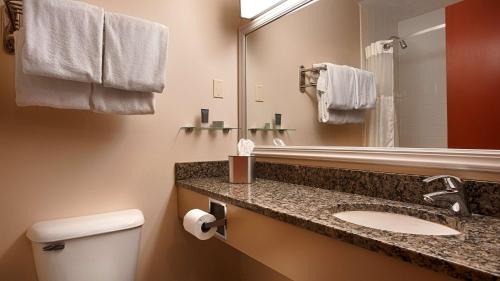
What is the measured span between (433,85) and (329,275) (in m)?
0.74

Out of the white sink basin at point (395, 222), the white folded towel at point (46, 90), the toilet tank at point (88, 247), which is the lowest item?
the toilet tank at point (88, 247)

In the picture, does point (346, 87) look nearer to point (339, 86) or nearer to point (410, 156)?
point (339, 86)

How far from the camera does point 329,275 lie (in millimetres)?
745

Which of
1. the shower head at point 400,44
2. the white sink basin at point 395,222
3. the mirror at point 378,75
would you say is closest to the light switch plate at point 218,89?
the mirror at point 378,75

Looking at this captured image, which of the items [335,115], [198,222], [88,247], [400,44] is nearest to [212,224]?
[198,222]

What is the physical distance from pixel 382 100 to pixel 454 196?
1.51 feet

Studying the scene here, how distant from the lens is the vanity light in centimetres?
157

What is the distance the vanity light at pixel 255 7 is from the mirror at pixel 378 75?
79 mm

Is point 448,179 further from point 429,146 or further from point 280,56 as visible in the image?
point 280,56

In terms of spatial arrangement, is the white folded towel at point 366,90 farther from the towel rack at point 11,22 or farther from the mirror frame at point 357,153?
the towel rack at point 11,22

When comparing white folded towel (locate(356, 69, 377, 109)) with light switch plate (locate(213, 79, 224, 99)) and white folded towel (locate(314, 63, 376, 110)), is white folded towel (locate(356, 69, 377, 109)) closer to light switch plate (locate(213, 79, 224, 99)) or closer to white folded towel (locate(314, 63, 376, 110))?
white folded towel (locate(314, 63, 376, 110))

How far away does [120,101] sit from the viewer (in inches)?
46.7

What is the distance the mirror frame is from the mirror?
0.03 m

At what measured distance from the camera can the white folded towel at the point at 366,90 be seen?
3.89 ft
